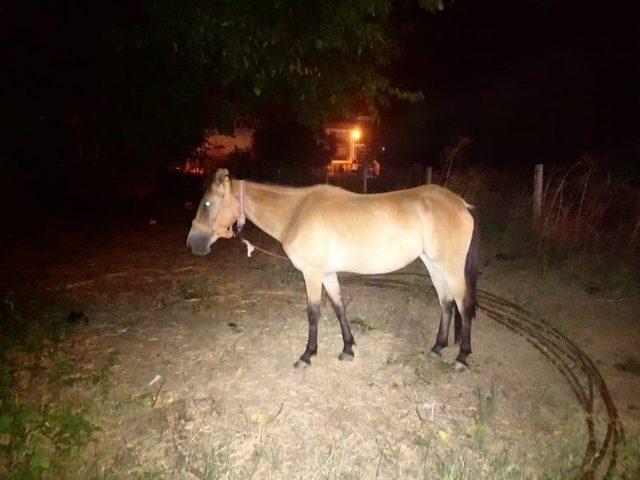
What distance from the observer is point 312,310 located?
15.1ft

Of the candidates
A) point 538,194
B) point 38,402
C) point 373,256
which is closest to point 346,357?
point 373,256

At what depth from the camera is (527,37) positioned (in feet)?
48.9

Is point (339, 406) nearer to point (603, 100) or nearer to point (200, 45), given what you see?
point (200, 45)

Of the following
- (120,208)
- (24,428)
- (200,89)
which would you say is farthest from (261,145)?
(24,428)

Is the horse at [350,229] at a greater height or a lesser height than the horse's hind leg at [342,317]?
greater

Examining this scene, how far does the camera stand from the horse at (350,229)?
4.37 m

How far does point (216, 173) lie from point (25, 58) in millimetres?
A: 3701

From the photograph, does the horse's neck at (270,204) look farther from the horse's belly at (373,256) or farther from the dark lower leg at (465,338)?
the dark lower leg at (465,338)

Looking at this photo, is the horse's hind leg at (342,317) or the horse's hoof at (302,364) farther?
the horse's hind leg at (342,317)

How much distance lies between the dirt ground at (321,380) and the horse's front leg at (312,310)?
0.13 m

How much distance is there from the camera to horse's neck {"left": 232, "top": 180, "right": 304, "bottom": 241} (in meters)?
4.64

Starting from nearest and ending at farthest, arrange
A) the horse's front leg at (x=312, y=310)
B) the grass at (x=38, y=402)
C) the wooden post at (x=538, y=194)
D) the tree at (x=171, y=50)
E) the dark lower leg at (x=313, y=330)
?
the grass at (x=38, y=402) < the horse's front leg at (x=312, y=310) < the dark lower leg at (x=313, y=330) < the tree at (x=171, y=50) < the wooden post at (x=538, y=194)

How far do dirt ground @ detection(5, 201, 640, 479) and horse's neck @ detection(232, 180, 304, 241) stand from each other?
4.68ft

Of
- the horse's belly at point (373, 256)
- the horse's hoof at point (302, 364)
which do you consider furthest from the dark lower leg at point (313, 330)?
the horse's belly at point (373, 256)
